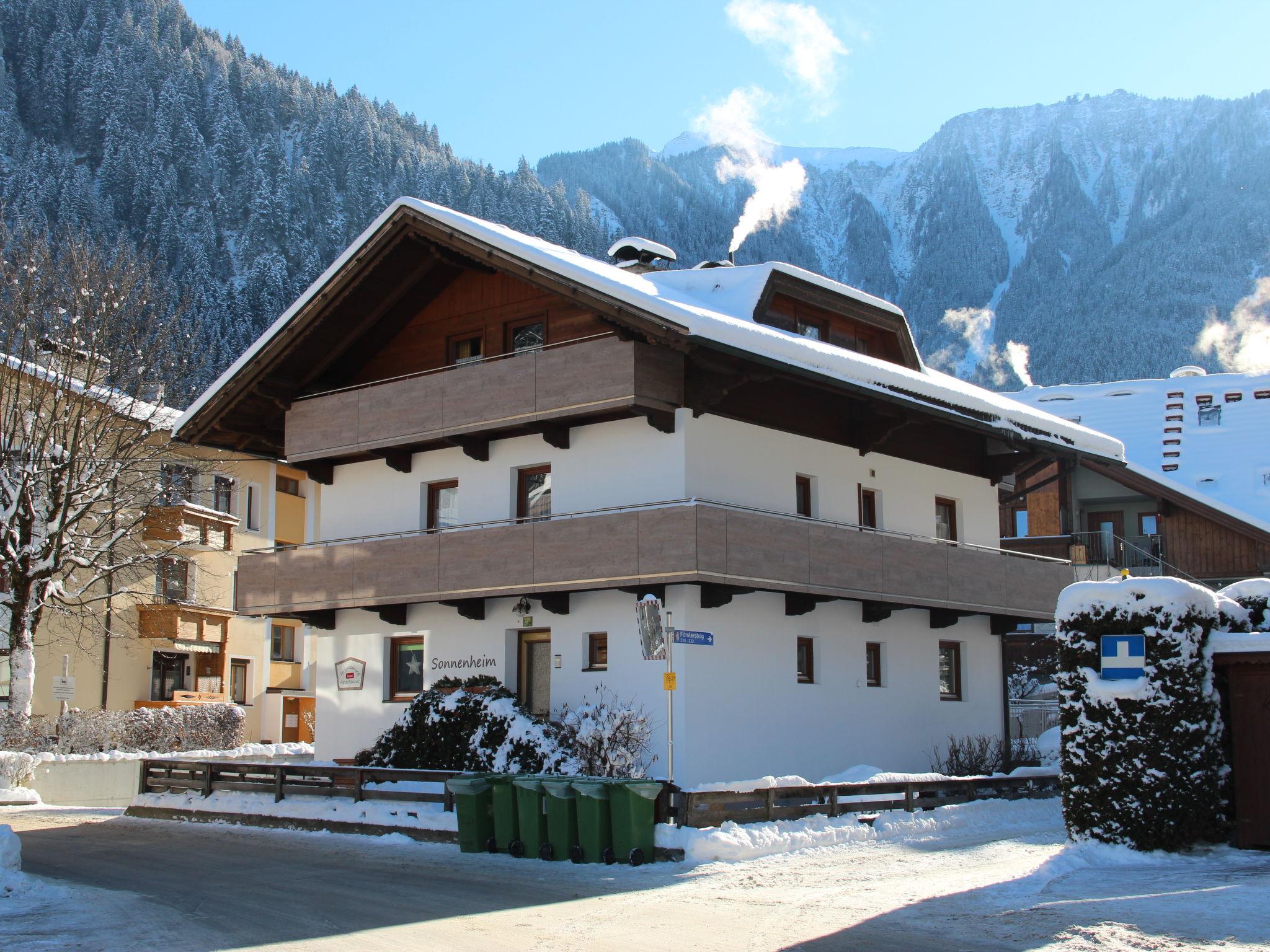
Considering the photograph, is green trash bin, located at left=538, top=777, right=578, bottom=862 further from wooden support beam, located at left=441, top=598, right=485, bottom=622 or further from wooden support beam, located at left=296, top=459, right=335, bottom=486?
wooden support beam, located at left=296, top=459, right=335, bottom=486

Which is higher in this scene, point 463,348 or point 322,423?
point 463,348

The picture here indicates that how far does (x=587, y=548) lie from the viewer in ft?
72.5

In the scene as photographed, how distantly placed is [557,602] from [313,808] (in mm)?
5062

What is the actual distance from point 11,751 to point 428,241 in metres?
15.2

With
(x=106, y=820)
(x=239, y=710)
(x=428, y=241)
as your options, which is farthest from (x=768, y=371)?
(x=239, y=710)

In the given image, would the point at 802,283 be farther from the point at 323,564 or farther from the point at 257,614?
the point at 257,614

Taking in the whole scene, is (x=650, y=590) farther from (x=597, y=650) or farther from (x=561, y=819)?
(x=561, y=819)

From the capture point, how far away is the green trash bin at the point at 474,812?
18.0 meters

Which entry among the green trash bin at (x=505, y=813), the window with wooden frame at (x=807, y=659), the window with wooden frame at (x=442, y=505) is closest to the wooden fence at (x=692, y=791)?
the green trash bin at (x=505, y=813)

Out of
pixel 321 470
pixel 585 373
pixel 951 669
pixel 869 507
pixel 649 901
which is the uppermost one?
pixel 585 373

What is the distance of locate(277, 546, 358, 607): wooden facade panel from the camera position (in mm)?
25516

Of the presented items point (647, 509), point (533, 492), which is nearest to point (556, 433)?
point (533, 492)

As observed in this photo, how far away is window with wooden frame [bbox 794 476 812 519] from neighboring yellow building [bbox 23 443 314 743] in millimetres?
14283

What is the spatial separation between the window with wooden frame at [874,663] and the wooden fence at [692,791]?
12.0ft
